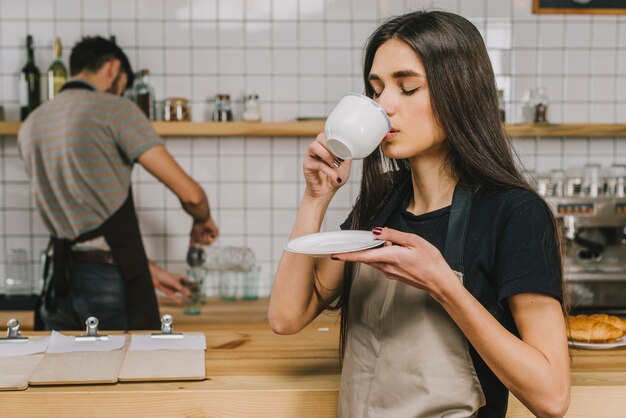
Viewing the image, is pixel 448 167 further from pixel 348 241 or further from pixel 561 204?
pixel 561 204

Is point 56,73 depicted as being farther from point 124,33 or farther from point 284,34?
point 284,34

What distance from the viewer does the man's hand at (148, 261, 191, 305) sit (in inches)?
111

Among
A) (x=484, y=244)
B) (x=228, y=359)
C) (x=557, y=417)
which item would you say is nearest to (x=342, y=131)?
(x=484, y=244)

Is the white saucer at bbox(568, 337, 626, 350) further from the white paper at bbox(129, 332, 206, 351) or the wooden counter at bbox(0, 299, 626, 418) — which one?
the white paper at bbox(129, 332, 206, 351)

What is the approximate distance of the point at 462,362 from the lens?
117 cm

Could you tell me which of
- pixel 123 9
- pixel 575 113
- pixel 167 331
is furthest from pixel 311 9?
pixel 167 331

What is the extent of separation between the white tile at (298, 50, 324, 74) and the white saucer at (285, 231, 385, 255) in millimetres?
2216

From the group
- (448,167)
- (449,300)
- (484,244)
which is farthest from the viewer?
(448,167)

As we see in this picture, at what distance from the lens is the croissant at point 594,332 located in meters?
1.63

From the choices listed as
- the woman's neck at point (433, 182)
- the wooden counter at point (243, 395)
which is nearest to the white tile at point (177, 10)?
the wooden counter at point (243, 395)

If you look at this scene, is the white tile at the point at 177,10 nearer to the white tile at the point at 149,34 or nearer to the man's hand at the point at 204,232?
the white tile at the point at 149,34

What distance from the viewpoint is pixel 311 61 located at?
3.38m

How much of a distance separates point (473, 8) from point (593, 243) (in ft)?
3.75

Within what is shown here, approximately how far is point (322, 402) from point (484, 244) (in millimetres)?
449
